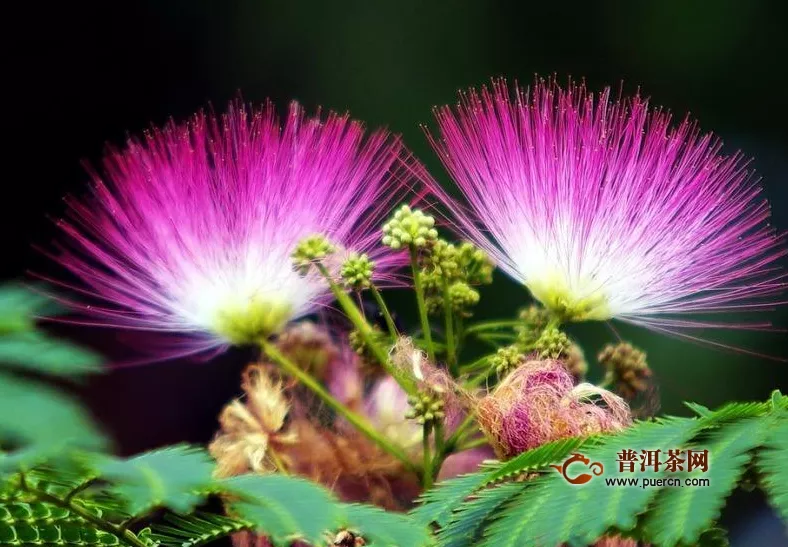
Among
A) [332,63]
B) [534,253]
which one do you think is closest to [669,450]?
[534,253]

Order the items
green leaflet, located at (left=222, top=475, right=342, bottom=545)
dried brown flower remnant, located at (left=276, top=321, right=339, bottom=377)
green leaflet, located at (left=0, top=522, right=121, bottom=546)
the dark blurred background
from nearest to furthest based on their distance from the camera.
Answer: green leaflet, located at (left=222, top=475, right=342, bottom=545)
green leaflet, located at (left=0, top=522, right=121, bottom=546)
dried brown flower remnant, located at (left=276, top=321, right=339, bottom=377)
the dark blurred background

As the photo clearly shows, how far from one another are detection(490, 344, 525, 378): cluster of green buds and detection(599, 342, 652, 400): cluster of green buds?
0.20 meters

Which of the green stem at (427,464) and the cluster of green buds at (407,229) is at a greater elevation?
the cluster of green buds at (407,229)

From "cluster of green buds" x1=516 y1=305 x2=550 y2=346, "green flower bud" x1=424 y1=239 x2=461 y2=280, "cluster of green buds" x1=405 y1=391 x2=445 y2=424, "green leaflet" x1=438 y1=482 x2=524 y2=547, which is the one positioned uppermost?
"green flower bud" x1=424 y1=239 x2=461 y2=280

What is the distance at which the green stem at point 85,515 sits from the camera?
33.7 inches

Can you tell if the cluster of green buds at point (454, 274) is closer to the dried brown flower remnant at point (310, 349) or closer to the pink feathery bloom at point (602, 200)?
the pink feathery bloom at point (602, 200)

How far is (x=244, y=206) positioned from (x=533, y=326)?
12.3 inches

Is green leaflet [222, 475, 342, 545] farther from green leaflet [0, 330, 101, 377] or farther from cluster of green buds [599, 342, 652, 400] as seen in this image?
cluster of green buds [599, 342, 652, 400]

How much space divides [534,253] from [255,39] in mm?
2404

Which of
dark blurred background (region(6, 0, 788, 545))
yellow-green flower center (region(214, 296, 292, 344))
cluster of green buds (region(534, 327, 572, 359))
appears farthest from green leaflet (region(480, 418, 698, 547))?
dark blurred background (region(6, 0, 788, 545))

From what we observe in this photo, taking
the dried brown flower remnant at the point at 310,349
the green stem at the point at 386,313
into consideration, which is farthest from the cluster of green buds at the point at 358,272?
the dried brown flower remnant at the point at 310,349

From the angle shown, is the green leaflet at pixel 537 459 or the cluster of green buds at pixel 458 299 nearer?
the green leaflet at pixel 537 459

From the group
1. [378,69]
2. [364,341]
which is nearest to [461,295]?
[364,341]

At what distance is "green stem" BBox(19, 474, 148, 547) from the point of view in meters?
0.86
